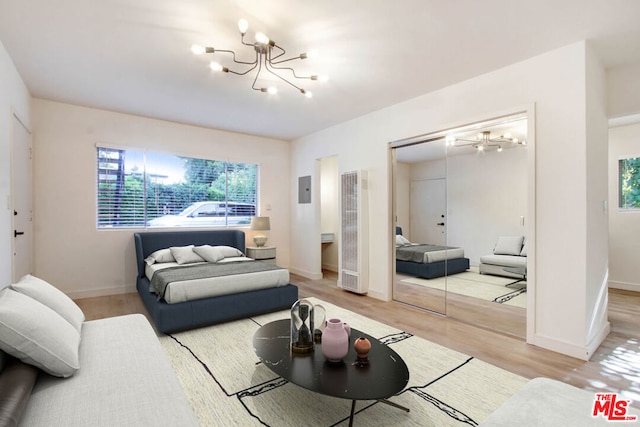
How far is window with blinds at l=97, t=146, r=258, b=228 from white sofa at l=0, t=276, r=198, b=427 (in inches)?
132

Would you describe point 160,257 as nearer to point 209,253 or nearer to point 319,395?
point 209,253

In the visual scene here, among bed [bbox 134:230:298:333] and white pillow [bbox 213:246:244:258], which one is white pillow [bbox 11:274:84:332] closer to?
bed [bbox 134:230:298:333]

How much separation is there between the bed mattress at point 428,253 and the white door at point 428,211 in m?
0.09

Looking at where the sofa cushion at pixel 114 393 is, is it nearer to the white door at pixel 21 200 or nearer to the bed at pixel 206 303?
the bed at pixel 206 303

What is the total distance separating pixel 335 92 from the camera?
382cm

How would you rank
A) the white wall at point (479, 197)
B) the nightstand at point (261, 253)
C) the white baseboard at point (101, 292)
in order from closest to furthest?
the white wall at point (479, 197)
the white baseboard at point (101, 292)
the nightstand at point (261, 253)

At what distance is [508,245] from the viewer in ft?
12.4

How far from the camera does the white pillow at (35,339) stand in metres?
1.35

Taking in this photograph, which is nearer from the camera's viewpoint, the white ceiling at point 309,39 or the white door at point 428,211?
the white ceiling at point 309,39

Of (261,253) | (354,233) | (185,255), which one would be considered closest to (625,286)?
(354,233)

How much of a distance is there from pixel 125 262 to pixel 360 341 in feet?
14.2

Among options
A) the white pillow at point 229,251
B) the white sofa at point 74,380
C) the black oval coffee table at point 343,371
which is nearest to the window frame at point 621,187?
the black oval coffee table at point 343,371

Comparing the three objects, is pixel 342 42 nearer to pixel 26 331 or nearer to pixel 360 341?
pixel 360 341
